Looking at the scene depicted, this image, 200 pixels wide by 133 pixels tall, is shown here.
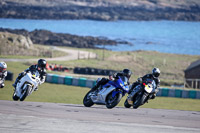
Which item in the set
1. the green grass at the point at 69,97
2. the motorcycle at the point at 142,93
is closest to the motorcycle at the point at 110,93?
the motorcycle at the point at 142,93

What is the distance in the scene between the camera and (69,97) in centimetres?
2281

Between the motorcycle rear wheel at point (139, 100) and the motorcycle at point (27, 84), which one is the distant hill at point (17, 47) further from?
the motorcycle rear wheel at point (139, 100)

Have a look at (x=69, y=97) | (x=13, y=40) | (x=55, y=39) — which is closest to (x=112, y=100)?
(x=69, y=97)

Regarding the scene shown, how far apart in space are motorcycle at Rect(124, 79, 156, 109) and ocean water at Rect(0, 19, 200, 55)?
141ft

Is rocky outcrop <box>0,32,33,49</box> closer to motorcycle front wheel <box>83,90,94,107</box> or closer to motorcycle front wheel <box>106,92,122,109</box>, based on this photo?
motorcycle front wheel <box>83,90,94,107</box>

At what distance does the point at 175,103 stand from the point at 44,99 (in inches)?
299

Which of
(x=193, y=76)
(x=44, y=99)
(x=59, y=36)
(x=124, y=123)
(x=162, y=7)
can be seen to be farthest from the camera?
(x=162, y=7)

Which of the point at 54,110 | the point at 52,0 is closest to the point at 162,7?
the point at 52,0

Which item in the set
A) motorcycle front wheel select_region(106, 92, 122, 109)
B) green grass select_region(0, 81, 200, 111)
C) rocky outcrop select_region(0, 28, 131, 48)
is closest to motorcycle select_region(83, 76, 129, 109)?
motorcycle front wheel select_region(106, 92, 122, 109)

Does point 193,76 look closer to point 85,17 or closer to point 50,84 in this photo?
point 50,84

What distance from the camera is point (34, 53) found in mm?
54281

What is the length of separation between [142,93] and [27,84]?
14.9 feet

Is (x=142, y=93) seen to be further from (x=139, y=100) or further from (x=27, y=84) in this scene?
(x=27, y=84)

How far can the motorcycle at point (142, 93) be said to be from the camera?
1681 centimetres
